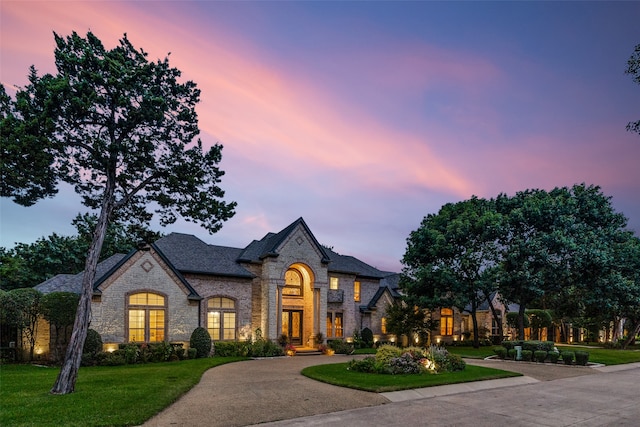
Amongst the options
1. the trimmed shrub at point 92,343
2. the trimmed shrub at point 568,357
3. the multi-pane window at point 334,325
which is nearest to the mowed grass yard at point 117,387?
the trimmed shrub at point 92,343

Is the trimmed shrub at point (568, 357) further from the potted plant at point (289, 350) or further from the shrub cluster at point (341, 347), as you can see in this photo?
the potted plant at point (289, 350)

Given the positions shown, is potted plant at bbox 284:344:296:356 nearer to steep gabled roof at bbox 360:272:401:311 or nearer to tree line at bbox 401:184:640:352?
steep gabled roof at bbox 360:272:401:311

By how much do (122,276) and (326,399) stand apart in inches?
616

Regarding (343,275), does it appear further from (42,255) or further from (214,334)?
(42,255)

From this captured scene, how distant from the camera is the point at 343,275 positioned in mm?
34812

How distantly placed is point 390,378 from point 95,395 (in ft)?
33.1

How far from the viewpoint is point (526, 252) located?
30203 millimetres

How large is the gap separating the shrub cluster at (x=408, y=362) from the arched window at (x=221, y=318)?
38.7ft

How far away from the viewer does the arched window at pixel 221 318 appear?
1086 inches

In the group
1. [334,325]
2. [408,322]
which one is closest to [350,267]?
[334,325]

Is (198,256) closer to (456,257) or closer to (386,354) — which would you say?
(386,354)

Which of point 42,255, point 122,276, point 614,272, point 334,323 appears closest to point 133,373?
point 122,276

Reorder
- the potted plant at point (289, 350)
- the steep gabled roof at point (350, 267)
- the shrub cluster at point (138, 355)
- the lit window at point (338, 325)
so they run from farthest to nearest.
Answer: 1. the steep gabled roof at point (350, 267)
2. the lit window at point (338, 325)
3. the potted plant at point (289, 350)
4. the shrub cluster at point (138, 355)

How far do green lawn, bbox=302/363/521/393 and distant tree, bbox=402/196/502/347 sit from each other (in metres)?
13.4
